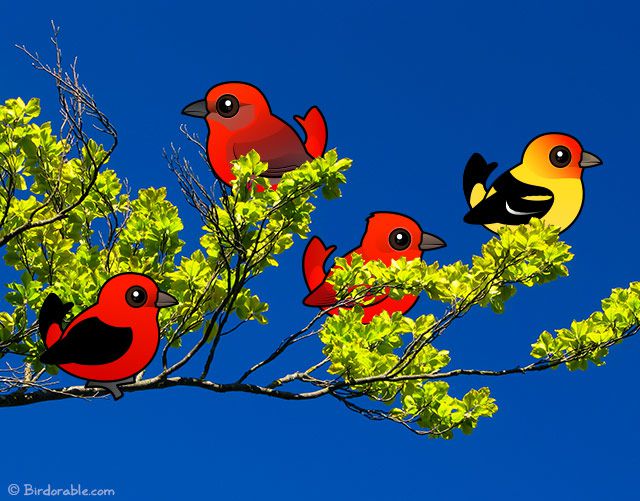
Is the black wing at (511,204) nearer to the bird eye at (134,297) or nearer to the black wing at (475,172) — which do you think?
the black wing at (475,172)

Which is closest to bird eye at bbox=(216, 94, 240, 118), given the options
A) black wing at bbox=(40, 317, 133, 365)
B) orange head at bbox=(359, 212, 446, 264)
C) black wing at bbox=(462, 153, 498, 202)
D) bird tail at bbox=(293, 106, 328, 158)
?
bird tail at bbox=(293, 106, 328, 158)

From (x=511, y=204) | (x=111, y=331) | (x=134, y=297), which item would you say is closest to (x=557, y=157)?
(x=511, y=204)

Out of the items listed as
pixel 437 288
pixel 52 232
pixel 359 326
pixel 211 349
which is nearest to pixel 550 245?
pixel 437 288

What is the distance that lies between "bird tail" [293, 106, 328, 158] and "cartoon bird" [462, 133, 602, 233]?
5.87 ft

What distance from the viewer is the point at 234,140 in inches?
324

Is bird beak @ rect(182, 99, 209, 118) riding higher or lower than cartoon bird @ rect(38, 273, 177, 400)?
higher

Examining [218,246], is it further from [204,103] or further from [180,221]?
[204,103]

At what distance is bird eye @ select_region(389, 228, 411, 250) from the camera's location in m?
8.88

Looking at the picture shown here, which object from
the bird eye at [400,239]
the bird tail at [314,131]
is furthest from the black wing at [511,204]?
the bird tail at [314,131]

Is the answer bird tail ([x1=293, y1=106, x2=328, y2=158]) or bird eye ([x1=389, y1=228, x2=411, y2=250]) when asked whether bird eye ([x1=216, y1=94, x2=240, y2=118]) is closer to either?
bird tail ([x1=293, y1=106, x2=328, y2=158])

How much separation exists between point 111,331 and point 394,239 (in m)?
3.47

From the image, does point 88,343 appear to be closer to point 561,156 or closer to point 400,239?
point 400,239

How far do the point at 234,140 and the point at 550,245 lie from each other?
3.39 meters

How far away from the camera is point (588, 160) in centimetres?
889
